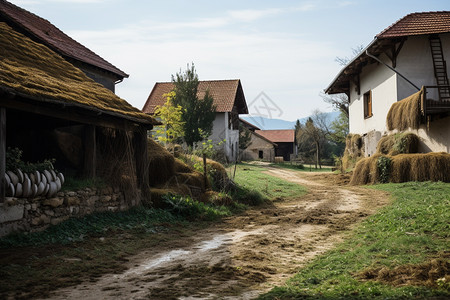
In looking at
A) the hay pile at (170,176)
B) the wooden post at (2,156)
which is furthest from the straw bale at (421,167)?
the wooden post at (2,156)

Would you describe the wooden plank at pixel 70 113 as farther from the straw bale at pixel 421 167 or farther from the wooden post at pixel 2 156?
the straw bale at pixel 421 167

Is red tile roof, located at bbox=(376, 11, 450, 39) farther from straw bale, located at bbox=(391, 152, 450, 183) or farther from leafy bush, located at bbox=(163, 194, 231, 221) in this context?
leafy bush, located at bbox=(163, 194, 231, 221)

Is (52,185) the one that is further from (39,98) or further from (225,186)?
(225,186)

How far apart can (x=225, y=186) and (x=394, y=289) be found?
10.5 meters

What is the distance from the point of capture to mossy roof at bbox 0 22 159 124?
27.4ft

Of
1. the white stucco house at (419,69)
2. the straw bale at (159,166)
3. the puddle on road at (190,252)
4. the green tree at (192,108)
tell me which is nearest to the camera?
the puddle on road at (190,252)

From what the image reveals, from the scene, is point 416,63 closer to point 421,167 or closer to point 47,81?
point 421,167

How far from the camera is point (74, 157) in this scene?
447 inches

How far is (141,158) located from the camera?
1208 cm

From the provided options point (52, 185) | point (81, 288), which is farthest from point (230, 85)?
point (81, 288)

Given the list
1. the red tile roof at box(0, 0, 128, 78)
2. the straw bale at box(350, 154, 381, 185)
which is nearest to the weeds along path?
the straw bale at box(350, 154, 381, 185)

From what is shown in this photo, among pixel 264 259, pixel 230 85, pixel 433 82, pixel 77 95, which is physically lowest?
pixel 264 259

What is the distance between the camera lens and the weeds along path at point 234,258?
17.3 feet

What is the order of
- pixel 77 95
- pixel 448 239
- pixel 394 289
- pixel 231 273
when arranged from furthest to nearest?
pixel 77 95
pixel 448 239
pixel 231 273
pixel 394 289
